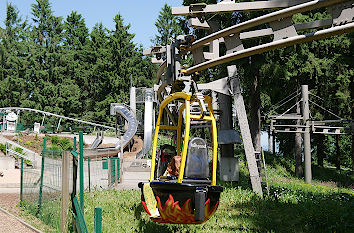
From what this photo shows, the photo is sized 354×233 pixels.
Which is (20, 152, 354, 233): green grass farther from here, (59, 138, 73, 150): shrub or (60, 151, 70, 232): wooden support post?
(59, 138, 73, 150): shrub

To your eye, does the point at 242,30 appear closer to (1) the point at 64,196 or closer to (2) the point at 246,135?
(1) the point at 64,196

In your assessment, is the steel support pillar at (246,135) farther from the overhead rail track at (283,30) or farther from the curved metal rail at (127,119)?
the curved metal rail at (127,119)

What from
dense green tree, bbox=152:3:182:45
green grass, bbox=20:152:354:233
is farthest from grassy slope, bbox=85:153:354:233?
dense green tree, bbox=152:3:182:45

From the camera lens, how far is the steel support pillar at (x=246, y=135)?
11.7 metres

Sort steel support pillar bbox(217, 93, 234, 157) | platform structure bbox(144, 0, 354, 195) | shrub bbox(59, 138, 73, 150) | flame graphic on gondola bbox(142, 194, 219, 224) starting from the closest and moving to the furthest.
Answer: platform structure bbox(144, 0, 354, 195) → flame graphic on gondola bbox(142, 194, 219, 224) → steel support pillar bbox(217, 93, 234, 157) → shrub bbox(59, 138, 73, 150)

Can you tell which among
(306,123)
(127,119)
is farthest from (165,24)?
(306,123)

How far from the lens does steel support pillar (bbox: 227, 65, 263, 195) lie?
1169 centimetres

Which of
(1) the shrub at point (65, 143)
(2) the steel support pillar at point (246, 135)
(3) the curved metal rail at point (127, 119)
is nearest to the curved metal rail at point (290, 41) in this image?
(2) the steel support pillar at point (246, 135)

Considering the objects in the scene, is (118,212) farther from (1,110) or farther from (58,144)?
(1,110)

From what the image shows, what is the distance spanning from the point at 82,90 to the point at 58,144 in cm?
2992

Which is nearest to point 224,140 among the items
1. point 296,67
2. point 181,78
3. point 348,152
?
point 181,78

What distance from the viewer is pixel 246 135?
38.9ft

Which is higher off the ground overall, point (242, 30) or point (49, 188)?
point (242, 30)

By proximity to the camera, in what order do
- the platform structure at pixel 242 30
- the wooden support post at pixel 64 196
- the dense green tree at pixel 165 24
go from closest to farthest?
the platform structure at pixel 242 30
the wooden support post at pixel 64 196
the dense green tree at pixel 165 24
